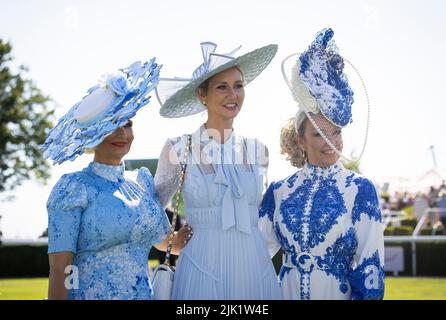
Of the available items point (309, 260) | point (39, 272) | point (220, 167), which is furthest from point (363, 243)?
point (39, 272)

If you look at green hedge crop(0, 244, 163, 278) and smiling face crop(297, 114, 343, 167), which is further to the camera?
green hedge crop(0, 244, 163, 278)

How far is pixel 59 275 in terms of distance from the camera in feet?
11.1

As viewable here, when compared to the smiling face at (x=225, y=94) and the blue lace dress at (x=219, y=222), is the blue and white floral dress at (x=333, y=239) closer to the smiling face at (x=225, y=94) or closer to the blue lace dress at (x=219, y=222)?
the blue lace dress at (x=219, y=222)

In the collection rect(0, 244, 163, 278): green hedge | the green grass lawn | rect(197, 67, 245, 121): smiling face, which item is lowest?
rect(0, 244, 163, 278): green hedge

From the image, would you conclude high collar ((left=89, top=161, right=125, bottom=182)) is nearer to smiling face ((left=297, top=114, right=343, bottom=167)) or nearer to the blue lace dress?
the blue lace dress

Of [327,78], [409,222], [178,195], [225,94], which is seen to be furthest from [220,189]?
[409,222]

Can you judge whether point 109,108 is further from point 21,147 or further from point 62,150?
point 21,147

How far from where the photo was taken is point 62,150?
360cm

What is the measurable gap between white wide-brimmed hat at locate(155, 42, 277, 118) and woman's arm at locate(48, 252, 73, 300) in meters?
1.21

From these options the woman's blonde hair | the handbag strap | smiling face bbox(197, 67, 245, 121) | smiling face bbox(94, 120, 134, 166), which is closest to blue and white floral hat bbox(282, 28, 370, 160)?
the woman's blonde hair

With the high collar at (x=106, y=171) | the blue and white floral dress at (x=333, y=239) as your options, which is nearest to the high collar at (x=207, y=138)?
the blue and white floral dress at (x=333, y=239)

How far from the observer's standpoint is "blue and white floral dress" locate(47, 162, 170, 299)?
3.43 metres
